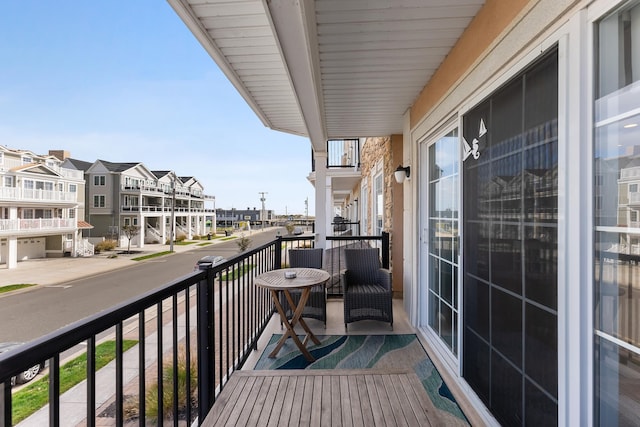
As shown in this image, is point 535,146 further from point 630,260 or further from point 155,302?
point 155,302

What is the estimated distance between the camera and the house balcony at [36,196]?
684 inches

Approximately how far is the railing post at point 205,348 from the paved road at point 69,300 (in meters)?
7.18

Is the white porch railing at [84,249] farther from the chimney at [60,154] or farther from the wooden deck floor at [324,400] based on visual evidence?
the wooden deck floor at [324,400]

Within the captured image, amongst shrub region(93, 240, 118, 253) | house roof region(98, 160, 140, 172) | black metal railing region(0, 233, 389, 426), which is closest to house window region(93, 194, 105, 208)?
house roof region(98, 160, 140, 172)

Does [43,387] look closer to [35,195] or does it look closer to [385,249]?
[385,249]

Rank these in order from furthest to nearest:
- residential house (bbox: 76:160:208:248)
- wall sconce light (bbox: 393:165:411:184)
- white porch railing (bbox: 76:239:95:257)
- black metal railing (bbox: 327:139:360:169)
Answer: residential house (bbox: 76:160:208:248) → white porch railing (bbox: 76:239:95:257) → black metal railing (bbox: 327:139:360:169) → wall sconce light (bbox: 393:165:411:184)

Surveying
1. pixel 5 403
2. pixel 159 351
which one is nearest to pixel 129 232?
pixel 159 351

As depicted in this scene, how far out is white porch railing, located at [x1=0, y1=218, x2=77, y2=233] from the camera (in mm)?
17266

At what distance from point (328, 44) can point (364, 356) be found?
2.66m

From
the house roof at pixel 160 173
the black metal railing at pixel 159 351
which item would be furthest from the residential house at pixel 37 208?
the black metal railing at pixel 159 351

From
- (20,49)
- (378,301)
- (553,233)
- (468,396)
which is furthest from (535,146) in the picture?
(20,49)

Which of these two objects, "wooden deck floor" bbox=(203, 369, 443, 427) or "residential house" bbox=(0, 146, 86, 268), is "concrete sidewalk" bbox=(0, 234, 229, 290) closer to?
"residential house" bbox=(0, 146, 86, 268)

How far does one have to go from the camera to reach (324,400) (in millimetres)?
1416

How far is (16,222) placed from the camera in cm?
1781
